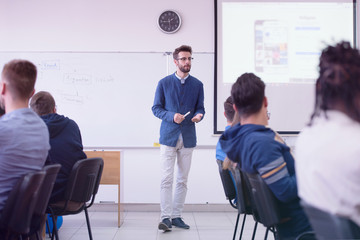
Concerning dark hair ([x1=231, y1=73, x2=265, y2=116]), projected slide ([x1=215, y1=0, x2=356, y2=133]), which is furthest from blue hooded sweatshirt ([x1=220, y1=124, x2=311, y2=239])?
projected slide ([x1=215, y1=0, x2=356, y2=133])

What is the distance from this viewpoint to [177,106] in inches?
146

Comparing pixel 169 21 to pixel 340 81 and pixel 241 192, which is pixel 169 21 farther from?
pixel 340 81

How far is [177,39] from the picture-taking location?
15.0 ft

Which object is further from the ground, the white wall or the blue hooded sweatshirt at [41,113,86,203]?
the white wall

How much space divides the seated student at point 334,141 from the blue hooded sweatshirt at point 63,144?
171 centimetres

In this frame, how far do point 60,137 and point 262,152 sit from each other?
1459 mm

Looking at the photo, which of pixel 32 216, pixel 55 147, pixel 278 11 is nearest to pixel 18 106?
pixel 32 216

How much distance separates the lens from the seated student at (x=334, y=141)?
3.41ft

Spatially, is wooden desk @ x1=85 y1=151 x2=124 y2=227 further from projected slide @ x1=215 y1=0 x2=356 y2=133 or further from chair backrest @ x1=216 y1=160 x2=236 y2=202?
chair backrest @ x1=216 y1=160 x2=236 y2=202

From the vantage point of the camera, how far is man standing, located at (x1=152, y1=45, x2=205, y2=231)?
3605 millimetres

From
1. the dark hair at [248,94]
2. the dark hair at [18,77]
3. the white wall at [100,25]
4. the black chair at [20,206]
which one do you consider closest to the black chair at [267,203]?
the dark hair at [248,94]

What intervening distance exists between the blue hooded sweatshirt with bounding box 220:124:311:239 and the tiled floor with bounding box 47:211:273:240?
1759 millimetres

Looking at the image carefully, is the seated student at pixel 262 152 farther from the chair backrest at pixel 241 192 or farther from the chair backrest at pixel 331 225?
the chair backrest at pixel 331 225

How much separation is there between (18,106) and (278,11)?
3545 mm
